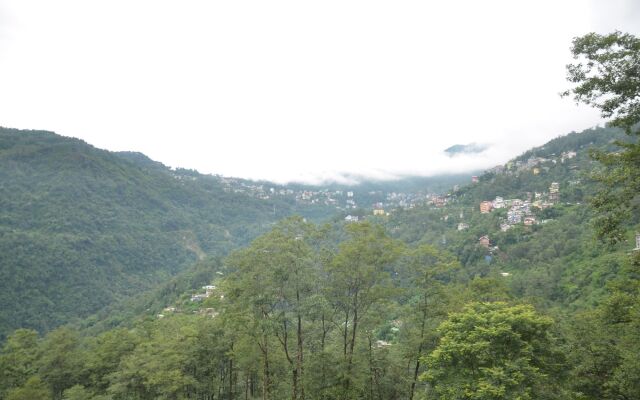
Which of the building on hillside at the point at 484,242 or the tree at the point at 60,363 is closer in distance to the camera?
the tree at the point at 60,363

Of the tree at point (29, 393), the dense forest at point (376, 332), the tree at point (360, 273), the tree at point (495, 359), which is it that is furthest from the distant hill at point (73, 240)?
the tree at point (495, 359)

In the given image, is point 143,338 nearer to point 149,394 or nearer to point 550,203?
point 149,394

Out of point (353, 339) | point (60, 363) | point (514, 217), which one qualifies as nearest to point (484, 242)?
point (514, 217)

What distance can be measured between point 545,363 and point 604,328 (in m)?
8.50

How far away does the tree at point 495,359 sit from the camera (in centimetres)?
1124

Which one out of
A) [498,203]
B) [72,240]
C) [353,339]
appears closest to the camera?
[353,339]

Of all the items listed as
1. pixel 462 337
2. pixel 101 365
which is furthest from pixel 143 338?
pixel 462 337

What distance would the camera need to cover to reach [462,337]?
44.1 ft

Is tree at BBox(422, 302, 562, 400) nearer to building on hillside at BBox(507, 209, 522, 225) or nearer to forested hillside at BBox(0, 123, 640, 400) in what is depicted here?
forested hillside at BBox(0, 123, 640, 400)

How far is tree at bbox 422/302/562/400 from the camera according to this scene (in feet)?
36.9

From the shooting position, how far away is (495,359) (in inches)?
486

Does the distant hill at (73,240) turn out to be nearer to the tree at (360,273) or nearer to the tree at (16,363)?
the tree at (16,363)

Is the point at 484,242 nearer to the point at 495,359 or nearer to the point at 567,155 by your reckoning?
the point at 567,155

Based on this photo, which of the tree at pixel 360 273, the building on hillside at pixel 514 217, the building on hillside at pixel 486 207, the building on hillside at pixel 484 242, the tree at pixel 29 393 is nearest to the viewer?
the tree at pixel 360 273
